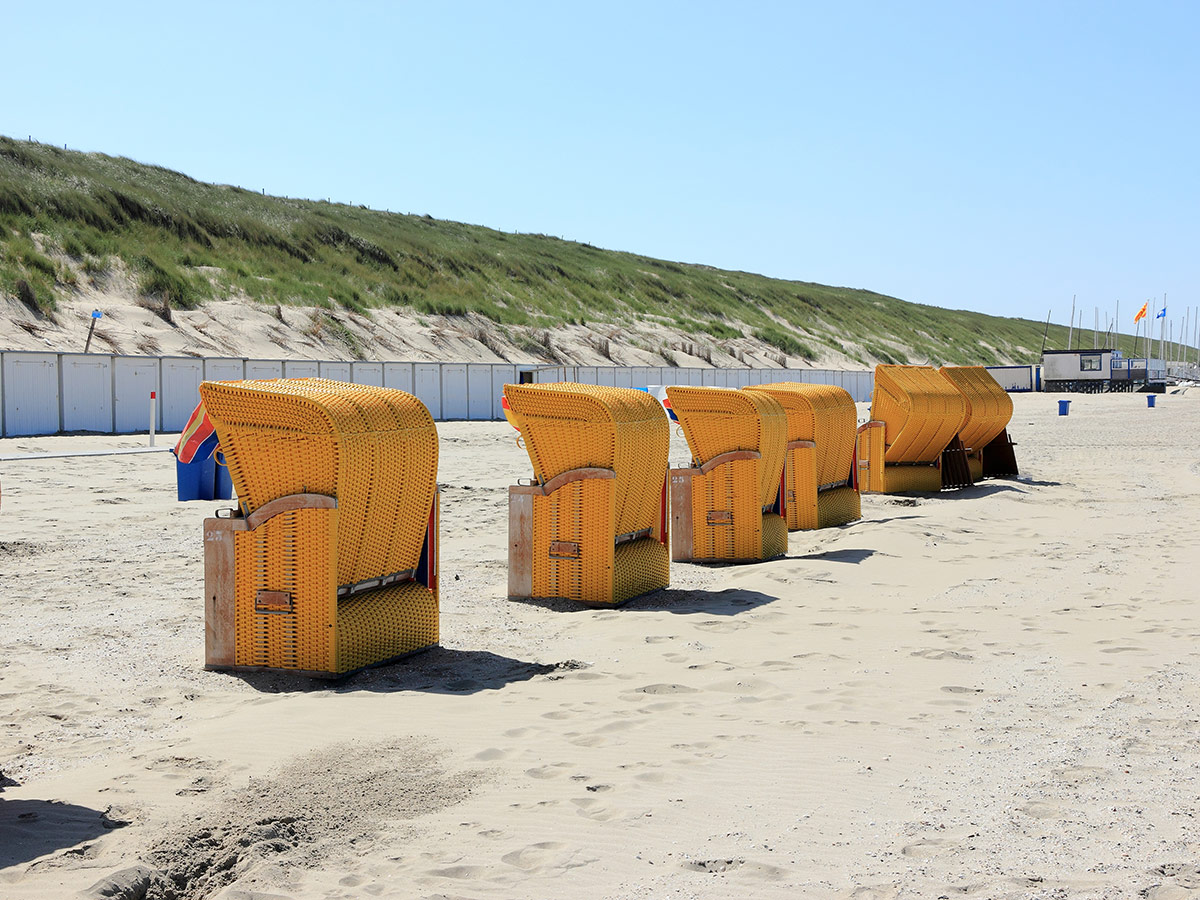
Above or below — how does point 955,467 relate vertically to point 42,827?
above

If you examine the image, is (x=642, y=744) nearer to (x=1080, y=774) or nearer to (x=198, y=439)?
(x=1080, y=774)

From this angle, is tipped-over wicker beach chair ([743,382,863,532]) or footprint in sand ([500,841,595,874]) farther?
tipped-over wicker beach chair ([743,382,863,532])

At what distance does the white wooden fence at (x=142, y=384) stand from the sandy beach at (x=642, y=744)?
17.6 metres

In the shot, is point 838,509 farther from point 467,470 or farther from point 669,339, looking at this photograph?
point 669,339

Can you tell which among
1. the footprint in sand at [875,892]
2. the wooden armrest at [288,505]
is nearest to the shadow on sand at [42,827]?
the wooden armrest at [288,505]

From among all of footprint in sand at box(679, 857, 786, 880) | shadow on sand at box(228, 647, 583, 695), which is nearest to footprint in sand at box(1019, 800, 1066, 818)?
footprint in sand at box(679, 857, 786, 880)

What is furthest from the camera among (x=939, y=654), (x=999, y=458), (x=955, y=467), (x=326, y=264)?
(x=326, y=264)

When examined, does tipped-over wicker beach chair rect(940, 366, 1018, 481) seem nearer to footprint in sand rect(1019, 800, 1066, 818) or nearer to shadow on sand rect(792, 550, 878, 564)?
shadow on sand rect(792, 550, 878, 564)

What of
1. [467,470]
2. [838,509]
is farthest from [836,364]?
[838,509]

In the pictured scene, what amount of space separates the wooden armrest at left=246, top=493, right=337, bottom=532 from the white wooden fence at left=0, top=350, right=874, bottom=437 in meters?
18.5

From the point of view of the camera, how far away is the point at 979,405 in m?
17.8

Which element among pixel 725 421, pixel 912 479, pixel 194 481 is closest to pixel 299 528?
pixel 725 421

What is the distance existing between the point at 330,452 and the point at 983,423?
14.0 m

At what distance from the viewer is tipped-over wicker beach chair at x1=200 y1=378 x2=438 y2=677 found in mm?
6219
